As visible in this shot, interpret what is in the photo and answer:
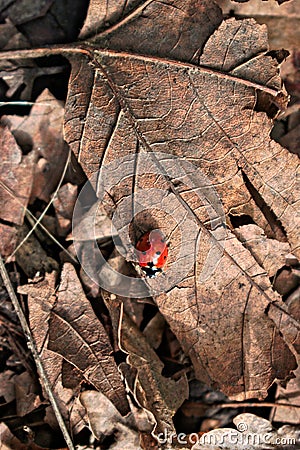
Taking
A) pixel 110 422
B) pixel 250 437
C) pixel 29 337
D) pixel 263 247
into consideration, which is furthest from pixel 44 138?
pixel 250 437

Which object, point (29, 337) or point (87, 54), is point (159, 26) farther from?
point (29, 337)

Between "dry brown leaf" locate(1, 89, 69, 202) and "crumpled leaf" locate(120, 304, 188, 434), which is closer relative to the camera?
"crumpled leaf" locate(120, 304, 188, 434)

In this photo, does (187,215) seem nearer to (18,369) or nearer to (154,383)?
(154,383)

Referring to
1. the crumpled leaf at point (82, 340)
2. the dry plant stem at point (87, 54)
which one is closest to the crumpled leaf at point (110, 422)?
the crumpled leaf at point (82, 340)

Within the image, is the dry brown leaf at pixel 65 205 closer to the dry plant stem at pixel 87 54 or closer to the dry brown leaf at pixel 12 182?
the dry brown leaf at pixel 12 182

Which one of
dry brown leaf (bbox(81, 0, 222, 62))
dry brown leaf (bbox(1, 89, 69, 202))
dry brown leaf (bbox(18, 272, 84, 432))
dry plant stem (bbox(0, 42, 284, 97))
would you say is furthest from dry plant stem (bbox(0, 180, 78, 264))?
dry brown leaf (bbox(81, 0, 222, 62))

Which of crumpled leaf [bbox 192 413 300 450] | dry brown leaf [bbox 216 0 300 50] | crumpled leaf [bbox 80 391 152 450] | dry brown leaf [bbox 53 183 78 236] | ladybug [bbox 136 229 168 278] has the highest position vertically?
dry brown leaf [bbox 216 0 300 50]

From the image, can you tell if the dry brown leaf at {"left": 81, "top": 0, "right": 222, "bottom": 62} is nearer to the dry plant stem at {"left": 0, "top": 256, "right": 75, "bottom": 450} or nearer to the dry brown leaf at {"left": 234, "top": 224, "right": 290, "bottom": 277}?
the dry brown leaf at {"left": 234, "top": 224, "right": 290, "bottom": 277}
